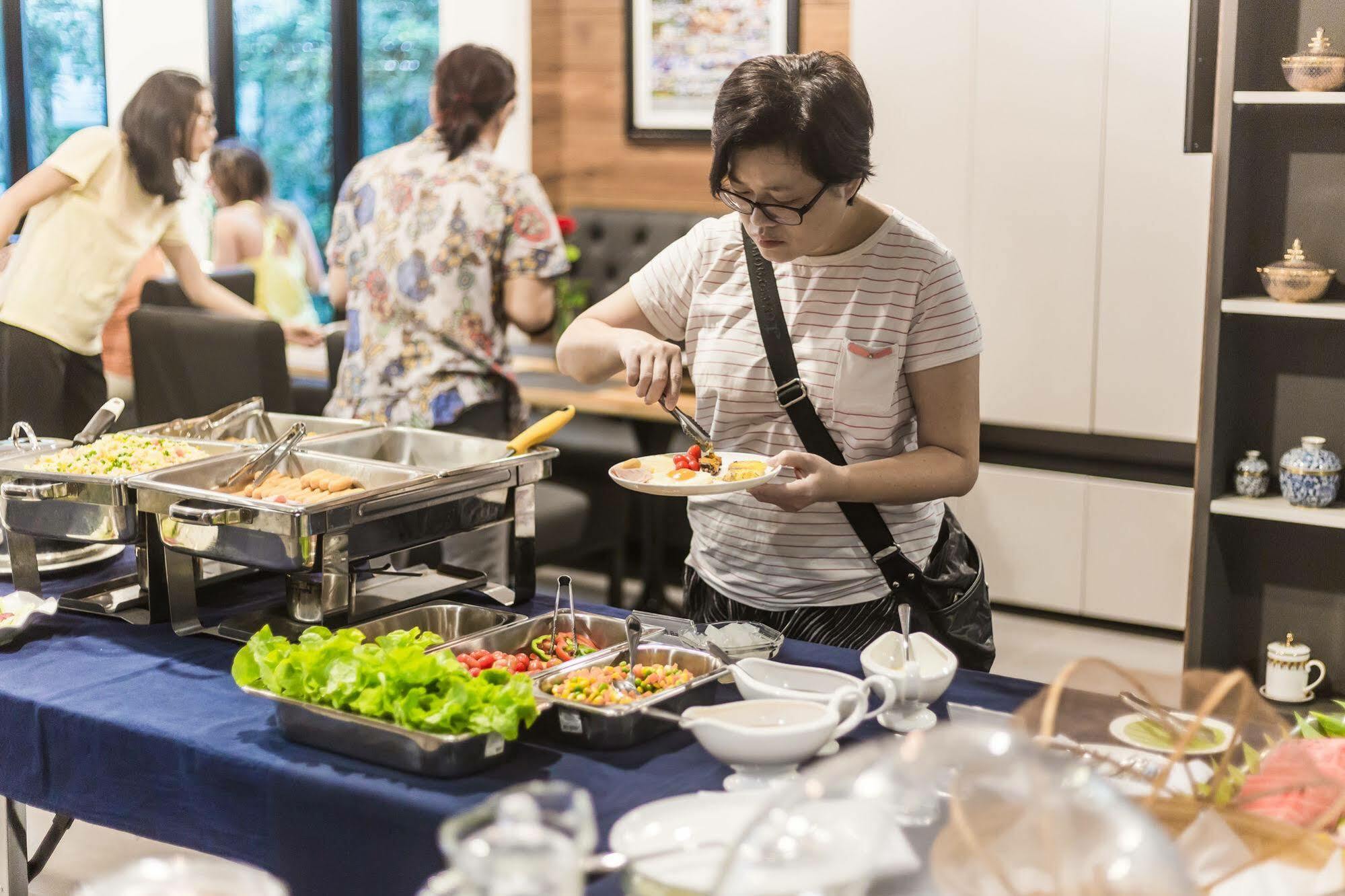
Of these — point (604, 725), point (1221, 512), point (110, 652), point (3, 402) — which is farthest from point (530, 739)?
point (3, 402)

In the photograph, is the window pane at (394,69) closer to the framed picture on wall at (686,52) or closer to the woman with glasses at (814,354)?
the framed picture on wall at (686,52)

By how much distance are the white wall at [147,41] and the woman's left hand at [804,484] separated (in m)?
3.21

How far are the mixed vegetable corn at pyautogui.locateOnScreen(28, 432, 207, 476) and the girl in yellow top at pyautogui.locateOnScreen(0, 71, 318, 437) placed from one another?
1479mm

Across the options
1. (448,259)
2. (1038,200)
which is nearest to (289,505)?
(448,259)

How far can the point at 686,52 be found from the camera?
5.59 metres

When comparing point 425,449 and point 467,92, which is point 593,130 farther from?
point 425,449

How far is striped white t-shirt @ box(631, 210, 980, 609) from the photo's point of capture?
186 centimetres

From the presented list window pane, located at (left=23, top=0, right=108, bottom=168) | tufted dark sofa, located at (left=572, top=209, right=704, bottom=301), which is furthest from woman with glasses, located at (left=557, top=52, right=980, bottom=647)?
tufted dark sofa, located at (left=572, top=209, right=704, bottom=301)

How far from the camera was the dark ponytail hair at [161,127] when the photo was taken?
3.55 metres

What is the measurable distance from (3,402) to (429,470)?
2067 mm

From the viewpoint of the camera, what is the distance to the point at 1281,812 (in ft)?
3.72

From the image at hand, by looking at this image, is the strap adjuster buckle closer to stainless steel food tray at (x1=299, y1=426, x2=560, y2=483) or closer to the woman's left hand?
the woman's left hand

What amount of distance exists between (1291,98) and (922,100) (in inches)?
A: 53.8

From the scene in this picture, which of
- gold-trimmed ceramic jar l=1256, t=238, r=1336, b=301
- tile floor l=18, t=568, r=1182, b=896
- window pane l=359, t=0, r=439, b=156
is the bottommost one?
tile floor l=18, t=568, r=1182, b=896
